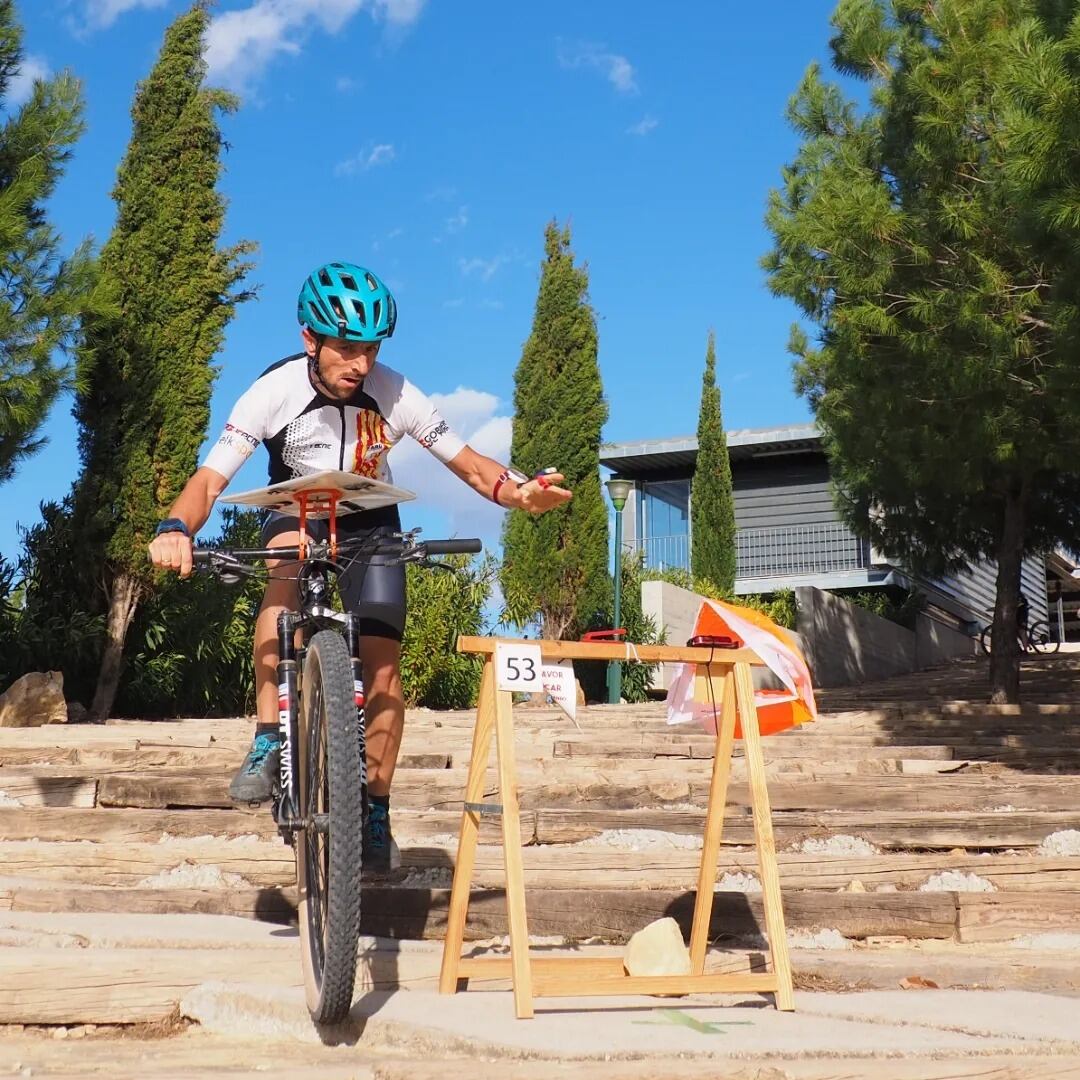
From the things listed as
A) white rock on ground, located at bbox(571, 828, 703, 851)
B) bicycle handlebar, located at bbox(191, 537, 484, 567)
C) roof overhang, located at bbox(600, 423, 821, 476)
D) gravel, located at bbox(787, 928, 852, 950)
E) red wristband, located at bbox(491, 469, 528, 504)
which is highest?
roof overhang, located at bbox(600, 423, 821, 476)

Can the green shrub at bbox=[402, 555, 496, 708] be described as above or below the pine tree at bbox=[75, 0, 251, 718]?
below

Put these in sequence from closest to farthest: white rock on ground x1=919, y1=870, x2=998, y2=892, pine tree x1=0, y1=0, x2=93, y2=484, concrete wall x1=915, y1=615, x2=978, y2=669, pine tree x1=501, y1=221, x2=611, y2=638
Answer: white rock on ground x1=919, y1=870, x2=998, y2=892 → pine tree x1=0, y1=0, x2=93, y2=484 → pine tree x1=501, y1=221, x2=611, y2=638 → concrete wall x1=915, y1=615, x2=978, y2=669

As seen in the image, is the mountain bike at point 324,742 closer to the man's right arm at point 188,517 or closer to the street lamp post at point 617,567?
the man's right arm at point 188,517

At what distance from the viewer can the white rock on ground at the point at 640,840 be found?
5223 mm

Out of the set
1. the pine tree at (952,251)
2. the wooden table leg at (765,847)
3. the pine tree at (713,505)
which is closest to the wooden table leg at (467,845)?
the wooden table leg at (765,847)

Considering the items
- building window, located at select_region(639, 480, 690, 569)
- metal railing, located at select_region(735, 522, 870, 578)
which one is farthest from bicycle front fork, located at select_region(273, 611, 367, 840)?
building window, located at select_region(639, 480, 690, 569)

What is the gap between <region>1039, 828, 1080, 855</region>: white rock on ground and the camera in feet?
16.9

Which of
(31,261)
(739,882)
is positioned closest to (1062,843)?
(739,882)

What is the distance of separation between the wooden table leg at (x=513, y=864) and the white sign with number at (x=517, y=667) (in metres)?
0.04

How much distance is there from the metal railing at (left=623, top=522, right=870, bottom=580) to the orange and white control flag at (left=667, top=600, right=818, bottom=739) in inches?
1013

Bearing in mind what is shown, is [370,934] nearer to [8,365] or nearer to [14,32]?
[8,365]

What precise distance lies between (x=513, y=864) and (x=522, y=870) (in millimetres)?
273

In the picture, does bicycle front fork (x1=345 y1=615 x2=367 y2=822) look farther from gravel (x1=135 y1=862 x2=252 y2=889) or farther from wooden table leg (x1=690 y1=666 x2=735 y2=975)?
gravel (x1=135 y1=862 x2=252 y2=889)

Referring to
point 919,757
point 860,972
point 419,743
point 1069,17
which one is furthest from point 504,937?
point 1069,17
